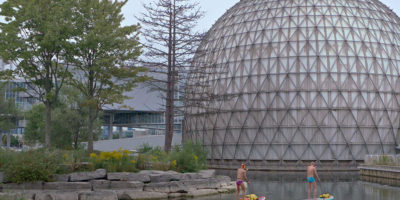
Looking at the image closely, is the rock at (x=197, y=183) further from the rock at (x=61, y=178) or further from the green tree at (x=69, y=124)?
the green tree at (x=69, y=124)

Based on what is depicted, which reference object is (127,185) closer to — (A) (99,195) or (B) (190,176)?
(A) (99,195)

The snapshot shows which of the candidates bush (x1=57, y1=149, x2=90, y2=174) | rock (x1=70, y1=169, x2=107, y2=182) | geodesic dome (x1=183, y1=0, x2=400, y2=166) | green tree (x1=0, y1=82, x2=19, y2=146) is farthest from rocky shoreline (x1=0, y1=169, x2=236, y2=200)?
green tree (x1=0, y1=82, x2=19, y2=146)

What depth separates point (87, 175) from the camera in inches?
892

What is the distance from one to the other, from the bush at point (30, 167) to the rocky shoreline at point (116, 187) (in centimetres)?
32

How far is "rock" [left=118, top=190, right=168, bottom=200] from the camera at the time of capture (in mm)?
22172

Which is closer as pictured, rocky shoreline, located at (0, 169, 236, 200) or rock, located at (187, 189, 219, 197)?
rocky shoreline, located at (0, 169, 236, 200)

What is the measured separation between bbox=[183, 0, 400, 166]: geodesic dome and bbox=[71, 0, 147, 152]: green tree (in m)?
18.7

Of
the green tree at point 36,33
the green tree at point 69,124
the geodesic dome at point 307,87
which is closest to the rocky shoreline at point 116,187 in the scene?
the green tree at point 36,33

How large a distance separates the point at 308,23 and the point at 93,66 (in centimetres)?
3441

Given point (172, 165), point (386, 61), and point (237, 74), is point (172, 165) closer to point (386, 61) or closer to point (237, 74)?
point (237, 74)

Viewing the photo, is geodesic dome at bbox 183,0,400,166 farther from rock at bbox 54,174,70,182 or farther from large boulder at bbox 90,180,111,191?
rock at bbox 54,174,70,182

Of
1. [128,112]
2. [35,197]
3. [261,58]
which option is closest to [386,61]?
[261,58]

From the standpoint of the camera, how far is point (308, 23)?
57125 mm

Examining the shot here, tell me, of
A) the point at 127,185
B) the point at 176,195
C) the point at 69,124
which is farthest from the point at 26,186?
the point at 69,124
